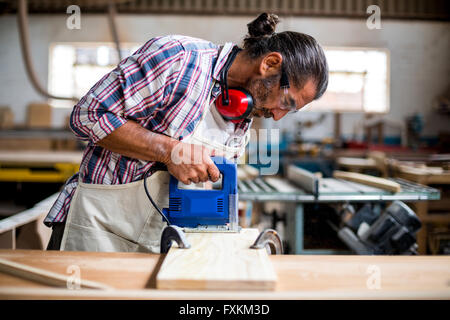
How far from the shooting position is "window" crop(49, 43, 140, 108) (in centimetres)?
641

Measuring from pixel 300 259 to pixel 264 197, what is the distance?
3.79 feet

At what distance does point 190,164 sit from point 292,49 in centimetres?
47

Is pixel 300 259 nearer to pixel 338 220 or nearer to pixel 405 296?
pixel 405 296

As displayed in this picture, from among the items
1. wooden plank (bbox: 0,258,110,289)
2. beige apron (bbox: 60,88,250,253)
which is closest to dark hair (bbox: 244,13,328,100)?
beige apron (bbox: 60,88,250,253)

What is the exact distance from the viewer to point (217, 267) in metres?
0.77

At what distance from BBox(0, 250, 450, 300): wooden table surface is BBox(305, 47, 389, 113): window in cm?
574

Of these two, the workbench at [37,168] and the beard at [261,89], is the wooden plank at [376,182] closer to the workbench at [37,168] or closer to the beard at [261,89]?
the beard at [261,89]

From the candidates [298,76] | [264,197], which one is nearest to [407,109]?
[264,197]

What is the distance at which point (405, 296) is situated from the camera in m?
0.67

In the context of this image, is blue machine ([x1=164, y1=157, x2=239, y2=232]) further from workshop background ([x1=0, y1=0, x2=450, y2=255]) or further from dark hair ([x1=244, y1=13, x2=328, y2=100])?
workshop background ([x1=0, y1=0, x2=450, y2=255])

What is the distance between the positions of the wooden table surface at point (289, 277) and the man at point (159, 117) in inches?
9.7

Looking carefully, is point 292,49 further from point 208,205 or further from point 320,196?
point 320,196

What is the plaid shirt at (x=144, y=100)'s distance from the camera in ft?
3.33
